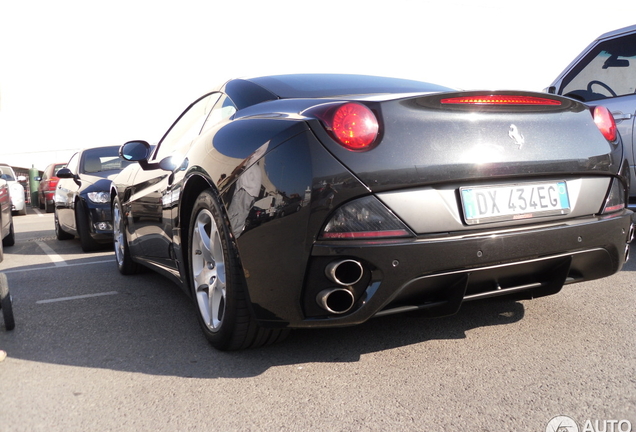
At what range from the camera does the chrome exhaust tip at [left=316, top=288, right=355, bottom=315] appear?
253cm

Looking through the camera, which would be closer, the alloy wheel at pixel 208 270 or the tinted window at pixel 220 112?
the alloy wheel at pixel 208 270

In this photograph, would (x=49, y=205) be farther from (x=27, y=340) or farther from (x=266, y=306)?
(x=266, y=306)

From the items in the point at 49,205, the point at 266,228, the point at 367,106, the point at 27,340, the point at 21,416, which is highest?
the point at 367,106

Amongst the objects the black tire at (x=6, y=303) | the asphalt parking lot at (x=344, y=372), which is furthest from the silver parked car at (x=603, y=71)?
the black tire at (x=6, y=303)

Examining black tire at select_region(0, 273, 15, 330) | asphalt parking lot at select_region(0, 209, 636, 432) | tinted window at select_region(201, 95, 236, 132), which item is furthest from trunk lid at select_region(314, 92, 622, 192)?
black tire at select_region(0, 273, 15, 330)

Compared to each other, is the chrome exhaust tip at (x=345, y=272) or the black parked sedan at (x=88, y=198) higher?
the chrome exhaust tip at (x=345, y=272)

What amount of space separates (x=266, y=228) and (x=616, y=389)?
1.43m

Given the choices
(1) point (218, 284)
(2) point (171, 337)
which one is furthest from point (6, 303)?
(1) point (218, 284)

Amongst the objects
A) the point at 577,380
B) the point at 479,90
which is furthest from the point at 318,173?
the point at 577,380

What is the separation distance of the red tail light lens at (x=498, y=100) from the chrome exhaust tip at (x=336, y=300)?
0.87 m

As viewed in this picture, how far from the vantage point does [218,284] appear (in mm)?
3117

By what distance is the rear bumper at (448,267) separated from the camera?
8.24ft

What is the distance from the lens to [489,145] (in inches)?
105

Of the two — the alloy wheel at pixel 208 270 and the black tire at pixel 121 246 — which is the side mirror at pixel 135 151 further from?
the alloy wheel at pixel 208 270
